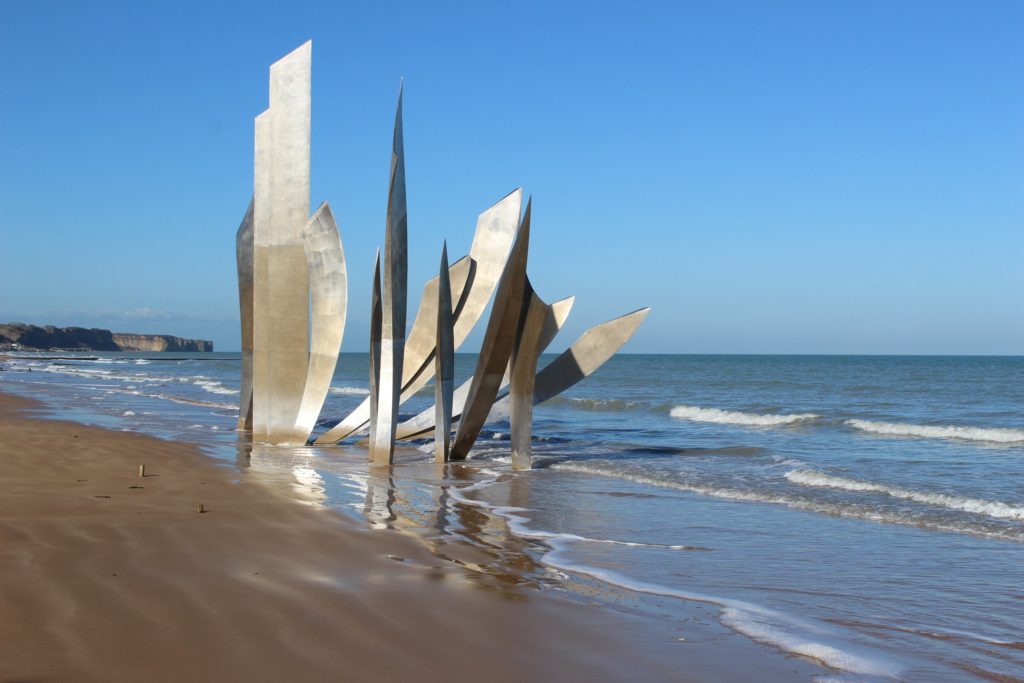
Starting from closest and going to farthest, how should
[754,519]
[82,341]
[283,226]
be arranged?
[754,519] < [283,226] < [82,341]

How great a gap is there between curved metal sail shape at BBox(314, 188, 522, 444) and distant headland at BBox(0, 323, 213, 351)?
112312mm

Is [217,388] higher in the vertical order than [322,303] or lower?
lower

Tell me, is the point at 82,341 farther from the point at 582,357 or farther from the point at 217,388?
the point at 582,357

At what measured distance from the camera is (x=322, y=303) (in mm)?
11789

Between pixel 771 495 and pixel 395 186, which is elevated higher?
pixel 395 186

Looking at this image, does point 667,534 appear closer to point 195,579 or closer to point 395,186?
point 195,579

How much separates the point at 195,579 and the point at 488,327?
6.18 meters

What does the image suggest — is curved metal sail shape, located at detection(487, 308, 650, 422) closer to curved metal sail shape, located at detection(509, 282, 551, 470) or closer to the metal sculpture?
the metal sculpture

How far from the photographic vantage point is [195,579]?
4582 millimetres

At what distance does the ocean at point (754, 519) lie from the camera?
456 cm

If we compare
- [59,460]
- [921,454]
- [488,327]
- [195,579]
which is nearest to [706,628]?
[195,579]

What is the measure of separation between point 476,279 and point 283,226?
2.61 meters

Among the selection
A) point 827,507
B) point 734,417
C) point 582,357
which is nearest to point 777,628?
point 827,507

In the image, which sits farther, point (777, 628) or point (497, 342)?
point (497, 342)
